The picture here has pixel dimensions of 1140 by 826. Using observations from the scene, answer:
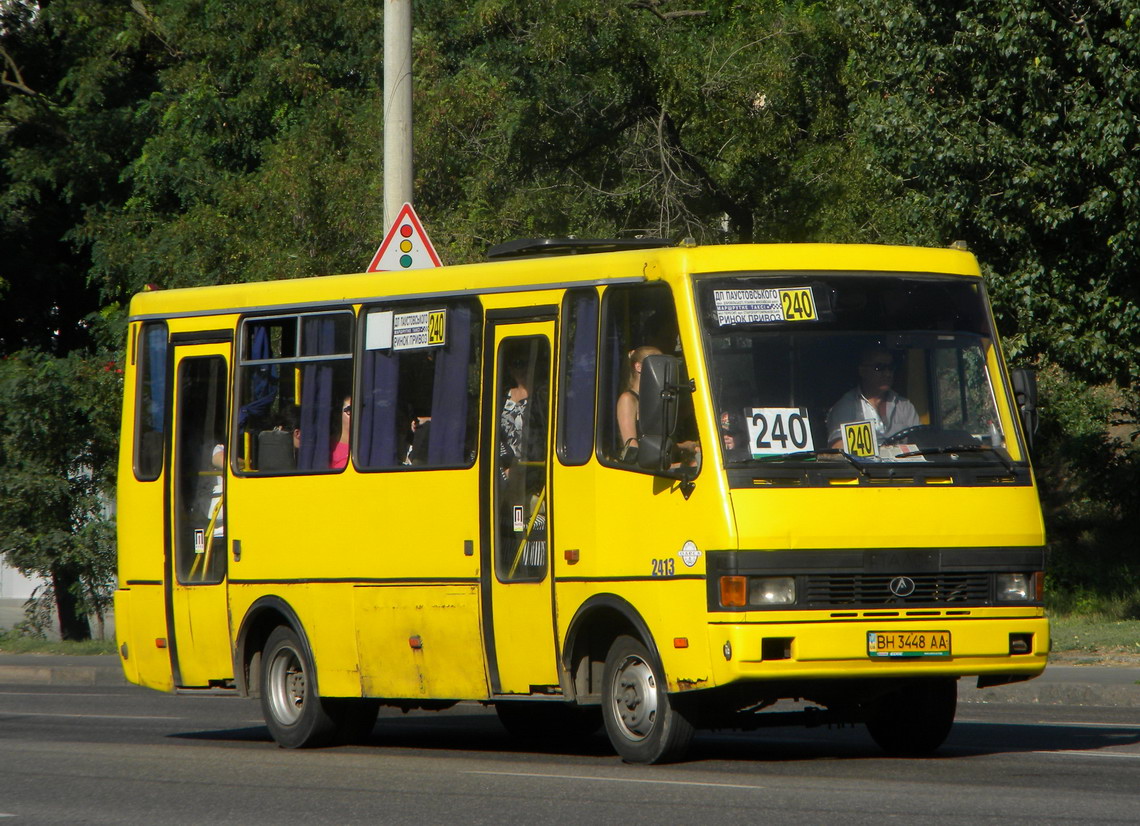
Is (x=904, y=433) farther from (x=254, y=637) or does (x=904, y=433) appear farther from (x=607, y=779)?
(x=254, y=637)

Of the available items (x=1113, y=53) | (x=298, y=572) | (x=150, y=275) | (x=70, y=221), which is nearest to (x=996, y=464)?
(x=298, y=572)

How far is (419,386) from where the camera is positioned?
11578mm

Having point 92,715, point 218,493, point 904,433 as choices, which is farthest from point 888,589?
point 92,715

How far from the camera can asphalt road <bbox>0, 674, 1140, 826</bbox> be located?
27.0 ft

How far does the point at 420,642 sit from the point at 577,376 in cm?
194

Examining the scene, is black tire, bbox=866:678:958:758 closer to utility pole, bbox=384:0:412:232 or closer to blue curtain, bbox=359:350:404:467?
blue curtain, bbox=359:350:404:467

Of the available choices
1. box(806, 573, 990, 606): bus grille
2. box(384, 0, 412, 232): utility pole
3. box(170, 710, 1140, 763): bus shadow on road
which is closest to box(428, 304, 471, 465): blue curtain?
box(170, 710, 1140, 763): bus shadow on road

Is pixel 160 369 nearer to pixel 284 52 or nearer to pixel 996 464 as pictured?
pixel 996 464

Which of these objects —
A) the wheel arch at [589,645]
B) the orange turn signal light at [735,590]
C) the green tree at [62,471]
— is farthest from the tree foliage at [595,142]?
the orange turn signal light at [735,590]

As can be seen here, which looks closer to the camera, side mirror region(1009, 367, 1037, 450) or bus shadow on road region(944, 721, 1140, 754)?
side mirror region(1009, 367, 1037, 450)

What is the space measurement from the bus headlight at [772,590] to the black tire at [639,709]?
0.68 metres

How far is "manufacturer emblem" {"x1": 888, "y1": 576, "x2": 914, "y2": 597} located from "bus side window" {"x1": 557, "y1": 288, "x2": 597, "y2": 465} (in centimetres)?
180

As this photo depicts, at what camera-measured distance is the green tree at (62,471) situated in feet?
75.1

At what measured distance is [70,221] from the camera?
29.0 m
